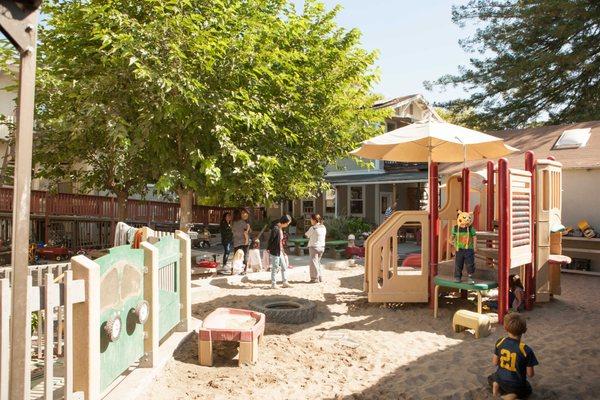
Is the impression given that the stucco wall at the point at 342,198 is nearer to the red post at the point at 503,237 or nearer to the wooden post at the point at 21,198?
the red post at the point at 503,237

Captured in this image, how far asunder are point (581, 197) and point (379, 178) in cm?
952

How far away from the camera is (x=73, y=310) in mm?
3654

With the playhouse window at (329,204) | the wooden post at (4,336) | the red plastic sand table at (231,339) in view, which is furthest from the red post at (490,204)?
the playhouse window at (329,204)

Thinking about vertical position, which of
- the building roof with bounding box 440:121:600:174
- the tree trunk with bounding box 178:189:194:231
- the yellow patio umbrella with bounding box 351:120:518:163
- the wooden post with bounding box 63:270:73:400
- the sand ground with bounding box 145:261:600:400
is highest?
the building roof with bounding box 440:121:600:174

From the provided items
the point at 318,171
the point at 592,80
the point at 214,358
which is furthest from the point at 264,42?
the point at 592,80

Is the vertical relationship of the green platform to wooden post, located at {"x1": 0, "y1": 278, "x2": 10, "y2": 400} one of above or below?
below

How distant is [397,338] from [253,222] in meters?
17.4

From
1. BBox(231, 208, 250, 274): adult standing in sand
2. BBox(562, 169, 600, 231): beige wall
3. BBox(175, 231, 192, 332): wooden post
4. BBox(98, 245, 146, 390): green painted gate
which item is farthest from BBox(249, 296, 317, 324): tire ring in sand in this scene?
BBox(562, 169, 600, 231): beige wall

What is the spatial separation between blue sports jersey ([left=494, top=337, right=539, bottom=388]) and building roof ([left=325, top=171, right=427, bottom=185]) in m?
15.8

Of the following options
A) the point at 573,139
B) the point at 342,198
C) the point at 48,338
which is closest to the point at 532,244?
the point at 48,338

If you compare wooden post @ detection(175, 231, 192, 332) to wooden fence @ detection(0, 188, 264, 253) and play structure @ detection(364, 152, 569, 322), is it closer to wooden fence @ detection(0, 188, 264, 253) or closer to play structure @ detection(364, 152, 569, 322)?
play structure @ detection(364, 152, 569, 322)

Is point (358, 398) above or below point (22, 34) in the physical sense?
below

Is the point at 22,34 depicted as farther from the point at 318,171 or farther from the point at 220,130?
the point at 318,171

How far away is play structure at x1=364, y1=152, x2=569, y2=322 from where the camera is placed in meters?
7.62
